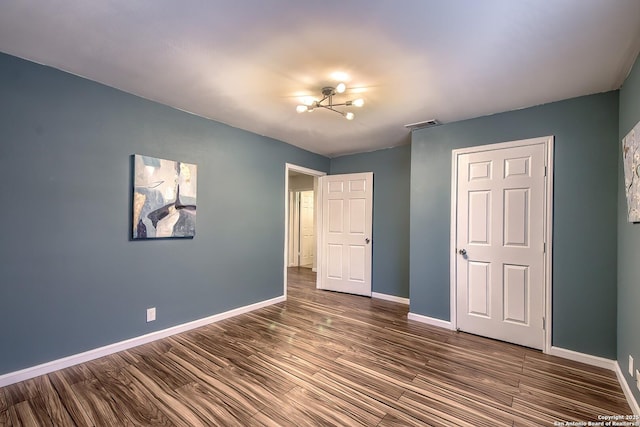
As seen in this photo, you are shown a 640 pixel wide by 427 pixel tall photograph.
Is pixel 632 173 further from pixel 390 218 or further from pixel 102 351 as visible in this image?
pixel 102 351

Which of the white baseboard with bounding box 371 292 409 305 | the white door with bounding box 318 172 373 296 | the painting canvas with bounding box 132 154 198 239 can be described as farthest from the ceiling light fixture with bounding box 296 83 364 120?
the white baseboard with bounding box 371 292 409 305

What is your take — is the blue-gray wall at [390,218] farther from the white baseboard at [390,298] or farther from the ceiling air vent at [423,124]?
the ceiling air vent at [423,124]

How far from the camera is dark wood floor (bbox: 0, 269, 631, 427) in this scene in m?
1.78

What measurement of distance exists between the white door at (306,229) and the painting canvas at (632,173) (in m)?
6.06

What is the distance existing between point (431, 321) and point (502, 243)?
1249mm

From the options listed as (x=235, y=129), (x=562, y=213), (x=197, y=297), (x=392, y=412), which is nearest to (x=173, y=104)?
(x=235, y=129)

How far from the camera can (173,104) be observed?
9.62 ft

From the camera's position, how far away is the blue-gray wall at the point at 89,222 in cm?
209

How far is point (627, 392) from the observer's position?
1.98 meters

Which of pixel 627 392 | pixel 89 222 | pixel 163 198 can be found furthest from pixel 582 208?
pixel 89 222

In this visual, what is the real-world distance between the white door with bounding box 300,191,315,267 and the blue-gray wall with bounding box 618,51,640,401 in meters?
5.88

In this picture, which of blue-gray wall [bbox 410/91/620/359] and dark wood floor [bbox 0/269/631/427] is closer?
dark wood floor [bbox 0/269/631/427]

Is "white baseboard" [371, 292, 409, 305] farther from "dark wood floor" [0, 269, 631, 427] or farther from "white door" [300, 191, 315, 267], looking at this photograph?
"white door" [300, 191, 315, 267]
